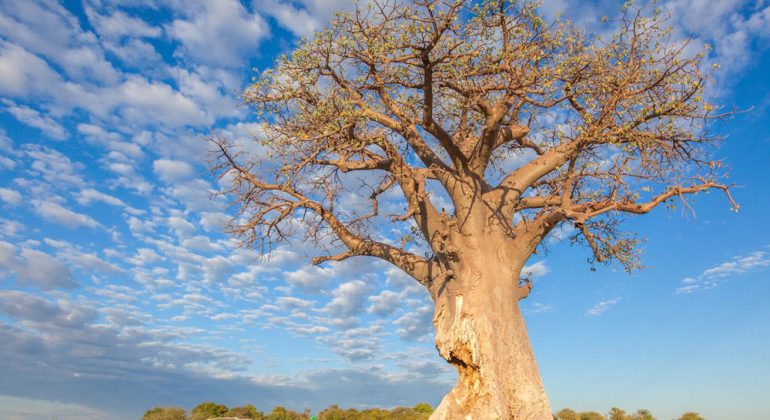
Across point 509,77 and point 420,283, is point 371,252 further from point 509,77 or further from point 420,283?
point 509,77

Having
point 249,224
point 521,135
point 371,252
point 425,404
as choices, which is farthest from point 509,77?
point 425,404

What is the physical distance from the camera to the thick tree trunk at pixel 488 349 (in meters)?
8.99

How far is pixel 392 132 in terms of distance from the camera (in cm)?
1098

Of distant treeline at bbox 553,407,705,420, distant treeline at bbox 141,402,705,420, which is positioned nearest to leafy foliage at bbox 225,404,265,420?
distant treeline at bbox 141,402,705,420

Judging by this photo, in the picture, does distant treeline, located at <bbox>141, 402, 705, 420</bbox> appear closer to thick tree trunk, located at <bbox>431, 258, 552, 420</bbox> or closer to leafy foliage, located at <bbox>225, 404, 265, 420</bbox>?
leafy foliage, located at <bbox>225, 404, 265, 420</bbox>

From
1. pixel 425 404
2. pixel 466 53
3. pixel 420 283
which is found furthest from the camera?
pixel 425 404

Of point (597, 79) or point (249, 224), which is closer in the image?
point (597, 79)

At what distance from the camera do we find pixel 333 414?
17859 mm

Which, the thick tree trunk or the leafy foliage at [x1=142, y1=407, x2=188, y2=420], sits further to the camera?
the leafy foliage at [x1=142, y1=407, x2=188, y2=420]

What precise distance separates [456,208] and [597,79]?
143 inches

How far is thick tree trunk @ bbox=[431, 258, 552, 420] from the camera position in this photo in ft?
29.5

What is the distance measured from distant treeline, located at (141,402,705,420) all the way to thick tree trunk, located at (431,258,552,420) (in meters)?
7.32

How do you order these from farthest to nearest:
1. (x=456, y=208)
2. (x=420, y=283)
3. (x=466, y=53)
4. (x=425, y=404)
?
(x=425, y=404), (x=420, y=283), (x=456, y=208), (x=466, y=53)

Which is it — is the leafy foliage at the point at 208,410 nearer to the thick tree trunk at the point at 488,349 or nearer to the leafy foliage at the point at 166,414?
the leafy foliage at the point at 166,414
